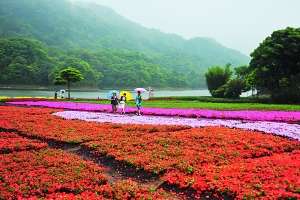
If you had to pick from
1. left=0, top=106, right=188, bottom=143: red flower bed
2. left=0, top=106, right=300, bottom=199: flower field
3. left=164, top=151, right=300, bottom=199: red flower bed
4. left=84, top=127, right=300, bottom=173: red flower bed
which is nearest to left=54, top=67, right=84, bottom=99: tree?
left=0, top=106, right=188, bottom=143: red flower bed

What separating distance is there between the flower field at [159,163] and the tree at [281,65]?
35.1m

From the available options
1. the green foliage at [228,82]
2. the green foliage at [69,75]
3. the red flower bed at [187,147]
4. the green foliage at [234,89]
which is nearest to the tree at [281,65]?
the green foliage at [228,82]

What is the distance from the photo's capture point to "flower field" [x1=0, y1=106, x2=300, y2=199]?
12227mm

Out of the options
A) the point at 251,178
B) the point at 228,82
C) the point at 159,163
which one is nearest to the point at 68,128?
the point at 159,163

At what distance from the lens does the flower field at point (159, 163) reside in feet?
40.1

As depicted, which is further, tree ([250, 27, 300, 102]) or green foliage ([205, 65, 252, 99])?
green foliage ([205, 65, 252, 99])

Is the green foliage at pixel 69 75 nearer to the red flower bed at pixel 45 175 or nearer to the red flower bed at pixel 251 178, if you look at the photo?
the red flower bed at pixel 45 175

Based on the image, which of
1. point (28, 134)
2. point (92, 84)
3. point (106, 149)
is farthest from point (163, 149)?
point (92, 84)

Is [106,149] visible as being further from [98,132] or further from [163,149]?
[98,132]

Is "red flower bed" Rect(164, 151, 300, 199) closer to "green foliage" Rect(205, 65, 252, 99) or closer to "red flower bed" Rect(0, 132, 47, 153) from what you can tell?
"red flower bed" Rect(0, 132, 47, 153)

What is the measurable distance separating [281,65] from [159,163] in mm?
48490

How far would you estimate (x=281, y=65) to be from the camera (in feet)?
194

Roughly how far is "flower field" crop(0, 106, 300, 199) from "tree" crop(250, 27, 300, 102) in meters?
35.1

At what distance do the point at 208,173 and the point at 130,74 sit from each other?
547 ft
